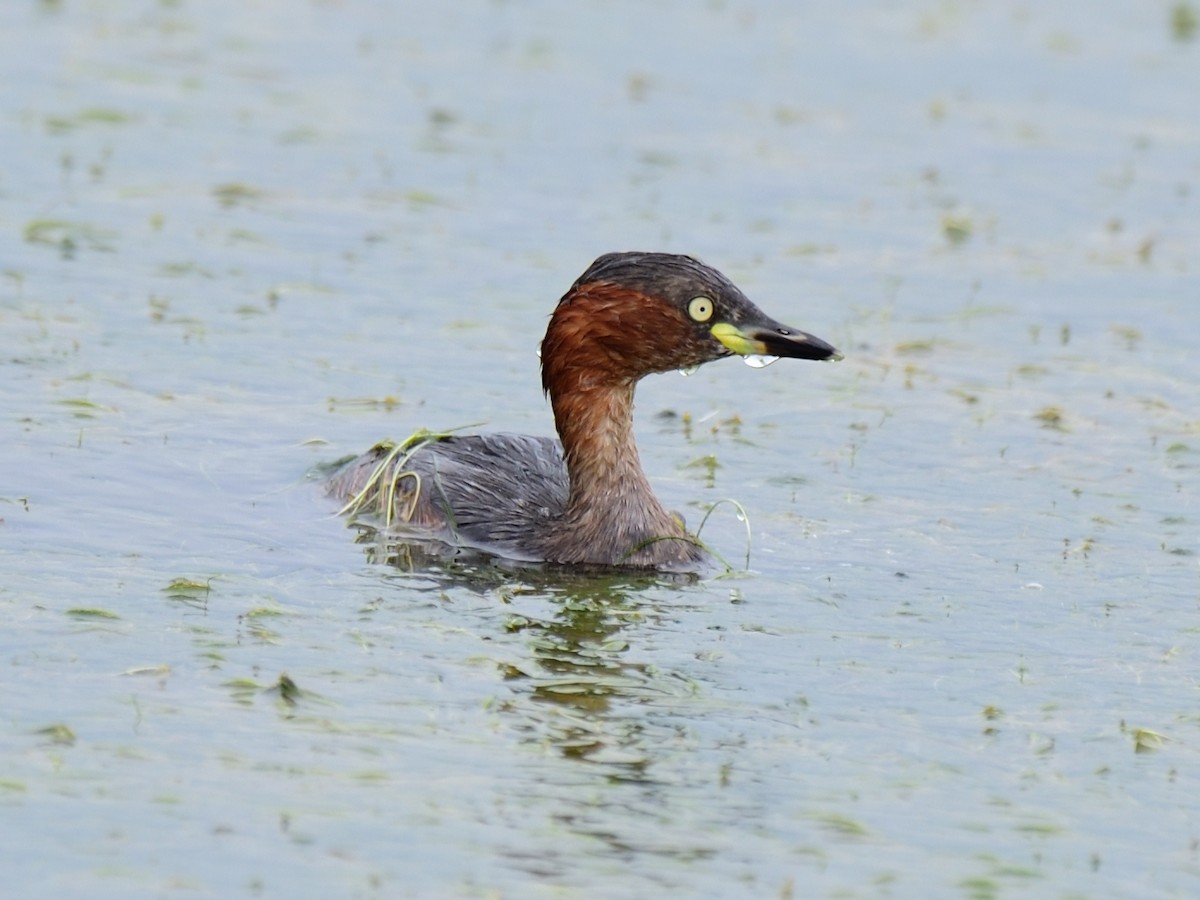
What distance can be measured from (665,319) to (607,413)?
52 centimetres

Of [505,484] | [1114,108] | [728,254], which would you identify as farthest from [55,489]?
[1114,108]

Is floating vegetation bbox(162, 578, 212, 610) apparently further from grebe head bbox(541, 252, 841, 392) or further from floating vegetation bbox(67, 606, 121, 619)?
grebe head bbox(541, 252, 841, 392)

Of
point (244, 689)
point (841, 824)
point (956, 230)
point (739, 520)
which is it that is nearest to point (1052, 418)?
point (739, 520)

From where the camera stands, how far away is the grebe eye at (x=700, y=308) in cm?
985

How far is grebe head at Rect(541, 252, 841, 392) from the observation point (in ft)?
32.3

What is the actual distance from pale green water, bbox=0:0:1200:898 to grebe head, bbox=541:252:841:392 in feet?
3.20

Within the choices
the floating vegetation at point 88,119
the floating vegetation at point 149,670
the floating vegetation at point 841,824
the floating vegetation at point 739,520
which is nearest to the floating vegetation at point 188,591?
the floating vegetation at point 149,670

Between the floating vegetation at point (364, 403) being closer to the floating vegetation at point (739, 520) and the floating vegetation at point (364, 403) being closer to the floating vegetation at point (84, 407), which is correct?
the floating vegetation at point (84, 407)

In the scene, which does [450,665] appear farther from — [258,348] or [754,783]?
[258,348]

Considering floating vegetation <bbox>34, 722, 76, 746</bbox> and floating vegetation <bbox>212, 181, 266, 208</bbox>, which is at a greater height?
floating vegetation <bbox>212, 181, 266, 208</bbox>

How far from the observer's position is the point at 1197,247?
17.0 meters

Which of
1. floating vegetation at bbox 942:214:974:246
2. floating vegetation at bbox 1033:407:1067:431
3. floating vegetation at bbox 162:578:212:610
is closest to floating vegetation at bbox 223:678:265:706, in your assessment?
floating vegetation at bbox 162:578:212:610

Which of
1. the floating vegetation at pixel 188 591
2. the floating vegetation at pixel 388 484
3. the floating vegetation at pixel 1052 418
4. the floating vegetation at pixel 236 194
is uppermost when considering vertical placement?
the floating vegetation at pixel 236 194

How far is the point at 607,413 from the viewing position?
10.1m
